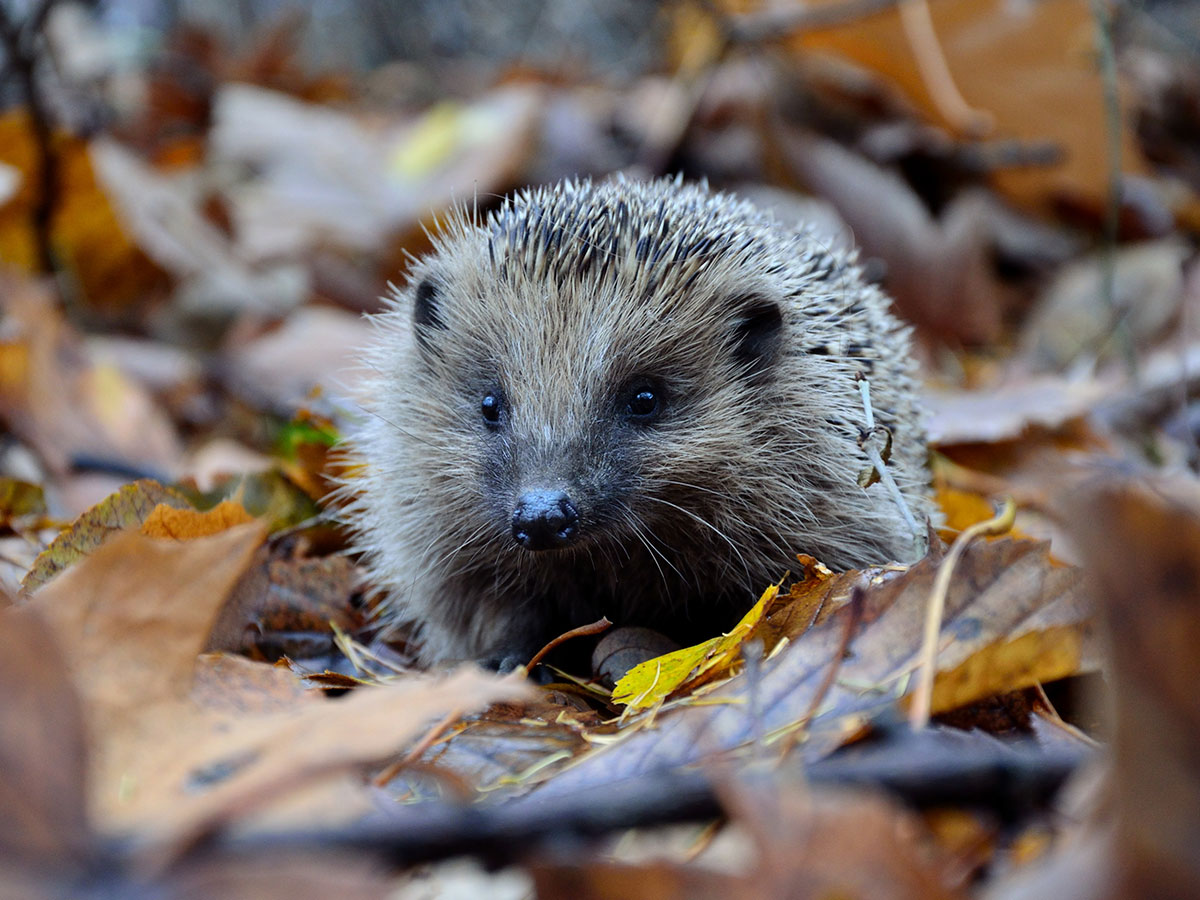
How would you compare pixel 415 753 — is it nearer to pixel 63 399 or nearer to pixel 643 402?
pixel 643 402

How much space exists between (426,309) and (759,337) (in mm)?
868

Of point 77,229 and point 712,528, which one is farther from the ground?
point 77,229

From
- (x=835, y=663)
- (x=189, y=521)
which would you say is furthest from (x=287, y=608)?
(x=835, y=663)

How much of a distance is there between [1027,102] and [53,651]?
5777mm

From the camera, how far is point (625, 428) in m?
2.53

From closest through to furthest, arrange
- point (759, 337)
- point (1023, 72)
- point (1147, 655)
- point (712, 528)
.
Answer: point (1147, 655) < point (712, 528) < point (759, 337) < point (1023, 72)

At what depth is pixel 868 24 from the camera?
19.2 ft

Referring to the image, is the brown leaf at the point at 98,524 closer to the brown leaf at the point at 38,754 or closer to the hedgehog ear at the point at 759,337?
the brown leaf at the point at 38,754

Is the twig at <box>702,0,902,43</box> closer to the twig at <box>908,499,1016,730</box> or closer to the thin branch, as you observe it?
the thin branch

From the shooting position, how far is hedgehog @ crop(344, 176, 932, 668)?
251cm

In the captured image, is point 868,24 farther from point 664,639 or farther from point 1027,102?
point 664,639

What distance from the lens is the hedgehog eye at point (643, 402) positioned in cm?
257

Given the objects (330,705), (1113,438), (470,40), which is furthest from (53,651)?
(470,40)

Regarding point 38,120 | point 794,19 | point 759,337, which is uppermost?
point 794,19
